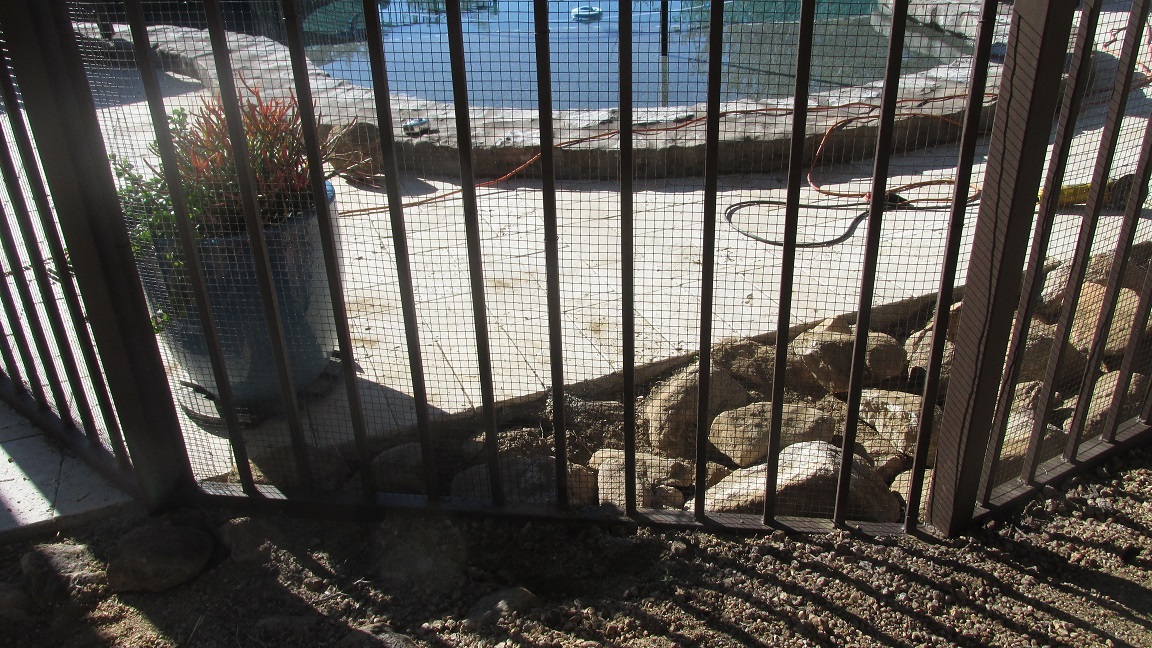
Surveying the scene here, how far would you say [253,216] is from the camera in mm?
2242

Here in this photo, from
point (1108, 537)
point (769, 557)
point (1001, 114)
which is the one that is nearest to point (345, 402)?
point (769, 557)

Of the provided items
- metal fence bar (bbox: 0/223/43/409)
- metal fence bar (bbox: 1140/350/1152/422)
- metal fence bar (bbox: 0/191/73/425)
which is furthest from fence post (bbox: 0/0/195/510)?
metal fence bar (bbox: 1140/350/1152/422)

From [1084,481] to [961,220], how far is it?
1.18 meters

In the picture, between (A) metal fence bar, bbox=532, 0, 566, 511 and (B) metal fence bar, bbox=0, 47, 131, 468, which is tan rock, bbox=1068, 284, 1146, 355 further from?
(B) metal fence bar, bbox=0, 47, 131, 468

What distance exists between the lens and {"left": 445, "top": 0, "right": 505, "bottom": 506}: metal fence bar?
1978 mm

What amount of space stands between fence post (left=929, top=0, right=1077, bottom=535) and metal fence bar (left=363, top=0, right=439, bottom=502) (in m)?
1.52

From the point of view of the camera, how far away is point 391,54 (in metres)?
2.16

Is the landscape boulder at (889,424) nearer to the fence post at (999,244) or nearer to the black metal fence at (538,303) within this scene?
the black metal fence at (538,303)

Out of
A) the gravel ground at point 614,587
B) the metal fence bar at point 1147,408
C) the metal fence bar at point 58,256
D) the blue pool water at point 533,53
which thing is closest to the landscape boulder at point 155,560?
the gravel ground at point 614,587

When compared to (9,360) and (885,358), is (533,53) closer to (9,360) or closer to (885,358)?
(885,358)

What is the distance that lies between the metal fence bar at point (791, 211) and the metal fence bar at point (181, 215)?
5.30 ft

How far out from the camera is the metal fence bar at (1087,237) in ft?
7.01

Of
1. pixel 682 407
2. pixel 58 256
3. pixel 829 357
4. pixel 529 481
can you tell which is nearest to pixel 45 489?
pixel 58 256

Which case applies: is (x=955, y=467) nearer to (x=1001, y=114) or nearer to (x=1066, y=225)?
(x=1001, y=114)
